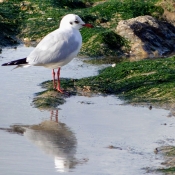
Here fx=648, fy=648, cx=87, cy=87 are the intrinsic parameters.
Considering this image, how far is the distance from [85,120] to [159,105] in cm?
141

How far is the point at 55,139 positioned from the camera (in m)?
8.00

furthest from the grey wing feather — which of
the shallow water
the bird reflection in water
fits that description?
the bird reflection in water

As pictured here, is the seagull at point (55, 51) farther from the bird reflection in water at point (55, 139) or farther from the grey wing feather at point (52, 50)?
the bird reflection in water at point (55, 139)

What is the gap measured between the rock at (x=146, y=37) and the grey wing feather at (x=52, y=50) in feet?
15.0

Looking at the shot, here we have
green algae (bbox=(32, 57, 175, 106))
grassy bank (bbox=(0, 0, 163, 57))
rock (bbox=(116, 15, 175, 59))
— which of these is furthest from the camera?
grassy bank (bbox=(0, 0, 163, 57))

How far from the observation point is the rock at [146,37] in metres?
15.3

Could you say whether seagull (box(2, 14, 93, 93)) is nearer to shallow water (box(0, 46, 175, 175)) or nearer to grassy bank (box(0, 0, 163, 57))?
shallow water (box(0, 46, 175, 175))

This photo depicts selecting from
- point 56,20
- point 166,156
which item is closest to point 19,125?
point 166,156

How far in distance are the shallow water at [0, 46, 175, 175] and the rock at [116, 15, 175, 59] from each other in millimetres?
4947

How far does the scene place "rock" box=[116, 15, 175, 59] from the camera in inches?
603

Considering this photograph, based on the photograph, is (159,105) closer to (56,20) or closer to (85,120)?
(85,120)

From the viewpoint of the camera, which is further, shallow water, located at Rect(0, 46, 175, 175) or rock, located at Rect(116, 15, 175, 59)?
rock, located at Rect(116, 15, 175, 59)

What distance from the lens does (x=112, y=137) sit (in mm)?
8117

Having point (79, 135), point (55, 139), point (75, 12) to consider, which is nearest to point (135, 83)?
point (79, 135)
